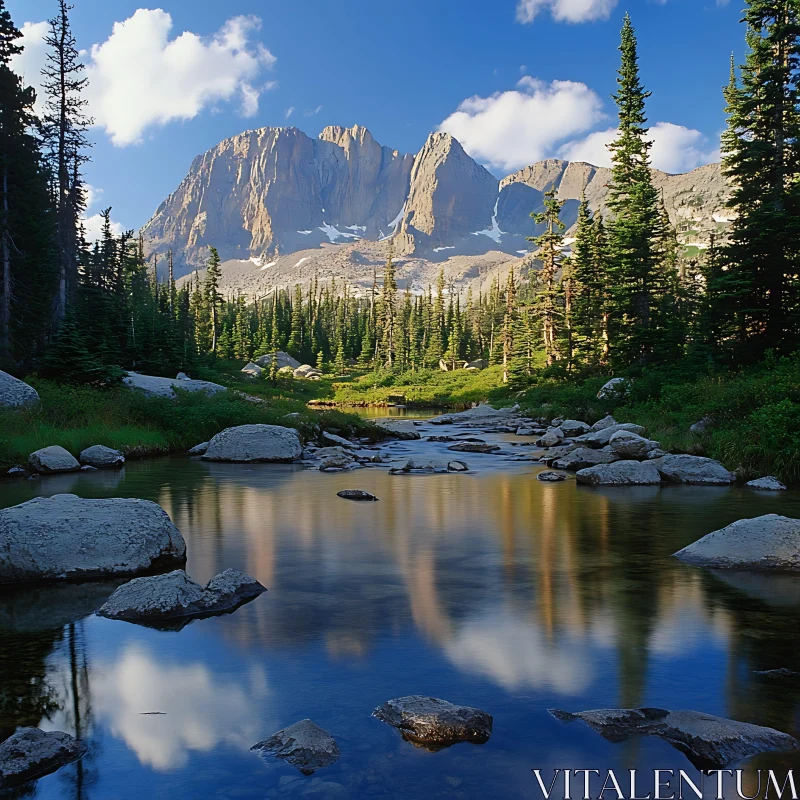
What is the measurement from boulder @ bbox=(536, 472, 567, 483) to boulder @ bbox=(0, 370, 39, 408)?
16.8 meters

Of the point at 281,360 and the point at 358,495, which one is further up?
the point at 281,360

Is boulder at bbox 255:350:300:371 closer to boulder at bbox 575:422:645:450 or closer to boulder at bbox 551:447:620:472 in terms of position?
boulder at bbox 575:422:645:450

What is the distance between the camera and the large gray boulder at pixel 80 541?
8.88 meters

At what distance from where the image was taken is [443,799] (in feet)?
13.7

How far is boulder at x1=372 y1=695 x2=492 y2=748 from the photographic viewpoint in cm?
484

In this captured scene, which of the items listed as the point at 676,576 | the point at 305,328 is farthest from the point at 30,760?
the point at 305,328

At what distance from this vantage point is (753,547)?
9.47 m

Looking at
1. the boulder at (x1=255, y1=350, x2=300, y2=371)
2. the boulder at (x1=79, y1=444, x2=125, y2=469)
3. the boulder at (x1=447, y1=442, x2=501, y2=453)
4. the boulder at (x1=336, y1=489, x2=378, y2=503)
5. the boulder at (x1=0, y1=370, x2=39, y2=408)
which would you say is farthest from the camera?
the boulder at (x1=255, y1=350, x2=300, y2=371)

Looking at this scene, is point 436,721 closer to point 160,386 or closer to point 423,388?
A: point 160,386

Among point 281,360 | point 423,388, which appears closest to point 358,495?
point 423,388

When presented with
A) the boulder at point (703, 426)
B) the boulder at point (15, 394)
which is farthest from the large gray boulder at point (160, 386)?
the boulder at point (703, 426)

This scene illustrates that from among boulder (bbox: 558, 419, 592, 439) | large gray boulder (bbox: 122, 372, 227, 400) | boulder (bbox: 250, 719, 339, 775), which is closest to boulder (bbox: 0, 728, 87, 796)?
boulder (bbox: 250, 719, 339, 775)

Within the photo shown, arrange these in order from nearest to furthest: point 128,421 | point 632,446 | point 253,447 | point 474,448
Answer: point 632,446 → point 253,447 → point 128,421 → point 474,448

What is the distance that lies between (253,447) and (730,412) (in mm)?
15633
